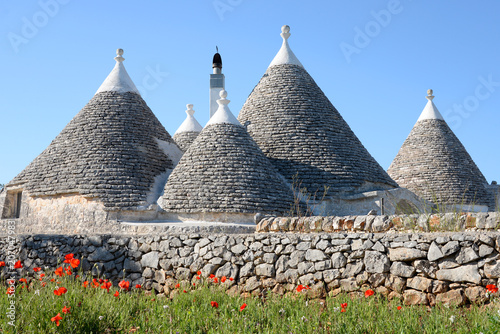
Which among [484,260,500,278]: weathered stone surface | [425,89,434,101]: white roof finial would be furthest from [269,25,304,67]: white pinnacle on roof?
[484,260,500,278]: weathered stone surface

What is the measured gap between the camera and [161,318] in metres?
4.84

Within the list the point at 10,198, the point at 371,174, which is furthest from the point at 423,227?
the point at 10,198

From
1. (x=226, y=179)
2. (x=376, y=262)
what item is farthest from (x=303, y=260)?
(x=226, y=179)

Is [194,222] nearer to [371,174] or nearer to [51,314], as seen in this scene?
[371,174]

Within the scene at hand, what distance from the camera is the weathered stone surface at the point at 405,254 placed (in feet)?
17.3

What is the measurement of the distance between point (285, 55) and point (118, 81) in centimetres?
531

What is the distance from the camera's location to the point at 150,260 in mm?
6781

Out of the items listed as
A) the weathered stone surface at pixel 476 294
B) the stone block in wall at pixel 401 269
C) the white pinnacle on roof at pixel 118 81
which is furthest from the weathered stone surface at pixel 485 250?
the white pinnacle on roof at pixel 118 81

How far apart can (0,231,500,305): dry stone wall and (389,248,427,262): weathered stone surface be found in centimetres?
1

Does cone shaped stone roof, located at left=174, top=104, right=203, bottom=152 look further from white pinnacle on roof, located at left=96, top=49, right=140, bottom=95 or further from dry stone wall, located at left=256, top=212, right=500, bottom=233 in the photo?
dry stone wall, located at left=256, top=212, right=500, bottom=233

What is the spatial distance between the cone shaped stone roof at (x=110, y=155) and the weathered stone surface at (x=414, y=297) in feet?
26.0

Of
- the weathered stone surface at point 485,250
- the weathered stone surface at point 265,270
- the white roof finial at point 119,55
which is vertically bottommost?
the weathered stone surface at point 265,270

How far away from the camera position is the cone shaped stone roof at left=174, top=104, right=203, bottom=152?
17844 mm

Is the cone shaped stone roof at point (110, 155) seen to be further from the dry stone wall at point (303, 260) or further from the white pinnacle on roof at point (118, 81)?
the dry stone wall at point (303, 260)
